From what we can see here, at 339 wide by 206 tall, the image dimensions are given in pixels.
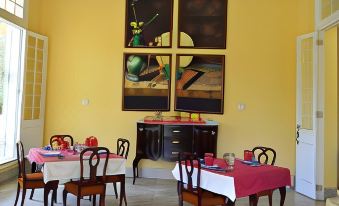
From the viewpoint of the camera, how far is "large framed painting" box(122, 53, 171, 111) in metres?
6.54

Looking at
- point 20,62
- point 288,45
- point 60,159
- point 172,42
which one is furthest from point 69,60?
point 288,45

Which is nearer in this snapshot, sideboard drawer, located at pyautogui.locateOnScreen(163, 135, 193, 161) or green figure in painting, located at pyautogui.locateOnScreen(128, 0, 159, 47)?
sideboard drawer, located at pyautogui.locateOnScreen(163, 135, 193, 161)

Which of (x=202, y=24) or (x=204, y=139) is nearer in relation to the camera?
(x=204, y=139)

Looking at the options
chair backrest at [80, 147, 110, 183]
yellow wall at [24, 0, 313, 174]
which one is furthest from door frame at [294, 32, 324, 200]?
chair backrest at [80, 147, 110, 183]

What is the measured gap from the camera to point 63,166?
3920 millimetres

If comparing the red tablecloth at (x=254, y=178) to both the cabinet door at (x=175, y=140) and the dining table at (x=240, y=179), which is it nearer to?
the dining table at (x=240, y=179)

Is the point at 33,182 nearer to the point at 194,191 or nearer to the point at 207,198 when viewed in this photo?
the point at 194,191

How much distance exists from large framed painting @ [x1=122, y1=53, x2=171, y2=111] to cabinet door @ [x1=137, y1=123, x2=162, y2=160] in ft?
2.11

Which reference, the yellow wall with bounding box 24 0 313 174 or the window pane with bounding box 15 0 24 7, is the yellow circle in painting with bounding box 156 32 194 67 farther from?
the window pane with bounding box 15 0 24 7

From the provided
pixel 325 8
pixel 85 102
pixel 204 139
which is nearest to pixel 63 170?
pixel 204 139

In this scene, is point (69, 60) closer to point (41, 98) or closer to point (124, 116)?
point (41, 98)

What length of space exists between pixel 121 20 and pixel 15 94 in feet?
8.11

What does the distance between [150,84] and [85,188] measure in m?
3.01

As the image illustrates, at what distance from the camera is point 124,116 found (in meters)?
6.61
